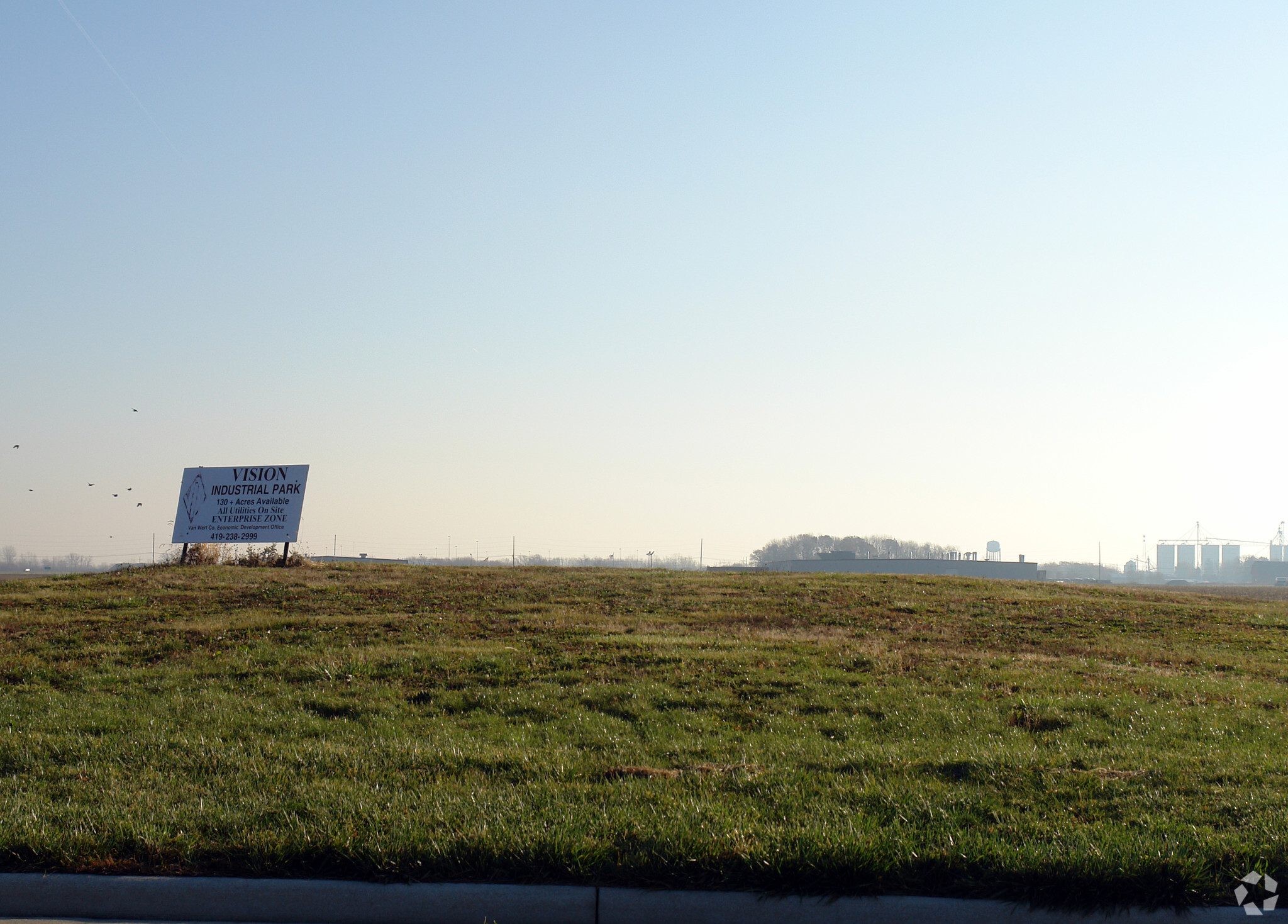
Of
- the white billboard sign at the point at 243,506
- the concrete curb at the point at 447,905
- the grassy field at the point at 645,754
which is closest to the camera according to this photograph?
the concrete curb at the point at 447,905

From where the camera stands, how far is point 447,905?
5227mm

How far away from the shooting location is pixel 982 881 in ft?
17.4

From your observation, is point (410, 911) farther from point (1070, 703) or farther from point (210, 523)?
point (210, 523)

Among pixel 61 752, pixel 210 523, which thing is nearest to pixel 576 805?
pixel 61 752

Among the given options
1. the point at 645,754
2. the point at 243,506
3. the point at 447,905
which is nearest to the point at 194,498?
the point at 243,506

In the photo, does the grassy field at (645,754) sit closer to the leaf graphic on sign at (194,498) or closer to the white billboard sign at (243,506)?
the white billboard sign at (243,506)

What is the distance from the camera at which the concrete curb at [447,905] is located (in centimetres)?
510

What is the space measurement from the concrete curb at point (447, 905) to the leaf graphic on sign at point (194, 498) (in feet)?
107

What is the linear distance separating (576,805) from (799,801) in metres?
1.71

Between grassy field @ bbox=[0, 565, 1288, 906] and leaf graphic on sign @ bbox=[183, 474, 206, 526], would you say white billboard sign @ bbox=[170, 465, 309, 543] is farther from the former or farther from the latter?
grassy field @ bbox=[0, 565, 1288, 906]

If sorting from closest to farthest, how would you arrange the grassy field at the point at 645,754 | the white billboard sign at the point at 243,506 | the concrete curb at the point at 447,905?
the concrete curb at the point at 447,905 < the grassy field at the point at 645,754 < the white billboard sign at the point at 243,506

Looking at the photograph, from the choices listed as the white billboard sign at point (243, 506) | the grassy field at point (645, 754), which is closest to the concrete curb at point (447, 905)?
the grassy field at point (645, 754)

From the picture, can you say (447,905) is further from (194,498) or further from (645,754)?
(194,498)

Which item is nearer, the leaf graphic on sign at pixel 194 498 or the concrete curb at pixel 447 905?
the concrete curb at pixel 447 905
